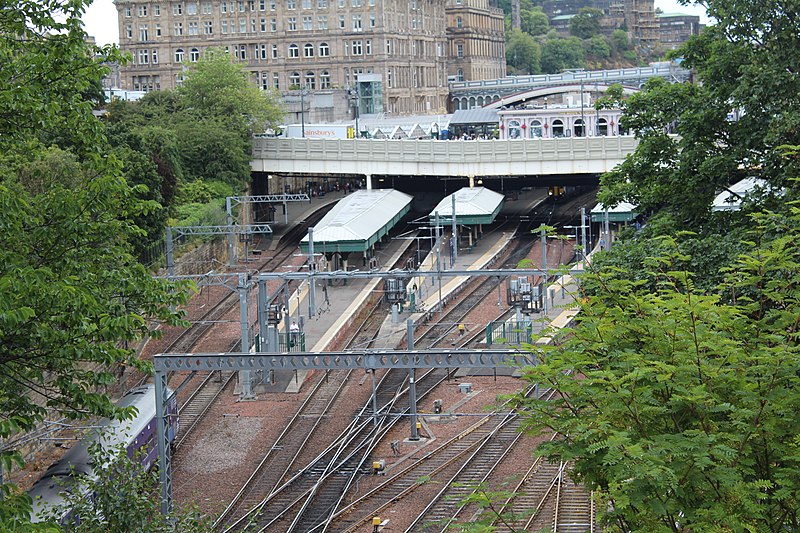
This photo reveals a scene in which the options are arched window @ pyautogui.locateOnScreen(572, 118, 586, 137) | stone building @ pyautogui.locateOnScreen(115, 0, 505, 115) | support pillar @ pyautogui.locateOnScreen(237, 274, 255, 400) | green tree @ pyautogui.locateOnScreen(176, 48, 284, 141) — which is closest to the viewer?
support pillar @ pyautogui.locateOnScreen(237, 274, 255, 400)

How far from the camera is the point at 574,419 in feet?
51.1

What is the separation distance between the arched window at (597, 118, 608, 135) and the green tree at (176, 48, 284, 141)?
2139 cm

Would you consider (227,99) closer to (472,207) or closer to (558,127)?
(472,207)

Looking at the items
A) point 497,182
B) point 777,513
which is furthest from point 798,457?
point 497,182

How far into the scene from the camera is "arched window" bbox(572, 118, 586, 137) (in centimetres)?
8662

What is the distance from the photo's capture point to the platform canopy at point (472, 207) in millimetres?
64562

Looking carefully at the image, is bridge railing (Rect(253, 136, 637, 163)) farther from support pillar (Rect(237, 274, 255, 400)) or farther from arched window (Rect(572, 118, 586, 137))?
support pillar (Rect(237, 274, 255, 400))

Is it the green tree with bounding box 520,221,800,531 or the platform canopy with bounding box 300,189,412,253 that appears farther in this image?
the platform canopy with bounding box 300,189,412,253

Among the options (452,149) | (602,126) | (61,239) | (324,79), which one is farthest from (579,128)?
(61,239)

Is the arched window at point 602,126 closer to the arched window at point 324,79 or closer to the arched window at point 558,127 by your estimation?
the arched window at point 558,127

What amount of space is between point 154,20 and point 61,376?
364 feet

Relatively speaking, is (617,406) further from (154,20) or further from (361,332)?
(154,20)

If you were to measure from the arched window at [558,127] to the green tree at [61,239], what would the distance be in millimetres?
69473

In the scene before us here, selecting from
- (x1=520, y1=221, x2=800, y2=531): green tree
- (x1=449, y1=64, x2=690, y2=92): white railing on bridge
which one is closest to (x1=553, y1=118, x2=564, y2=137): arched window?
(x1=449, y1=64, x2=690, y2=92): white railing on bridge
